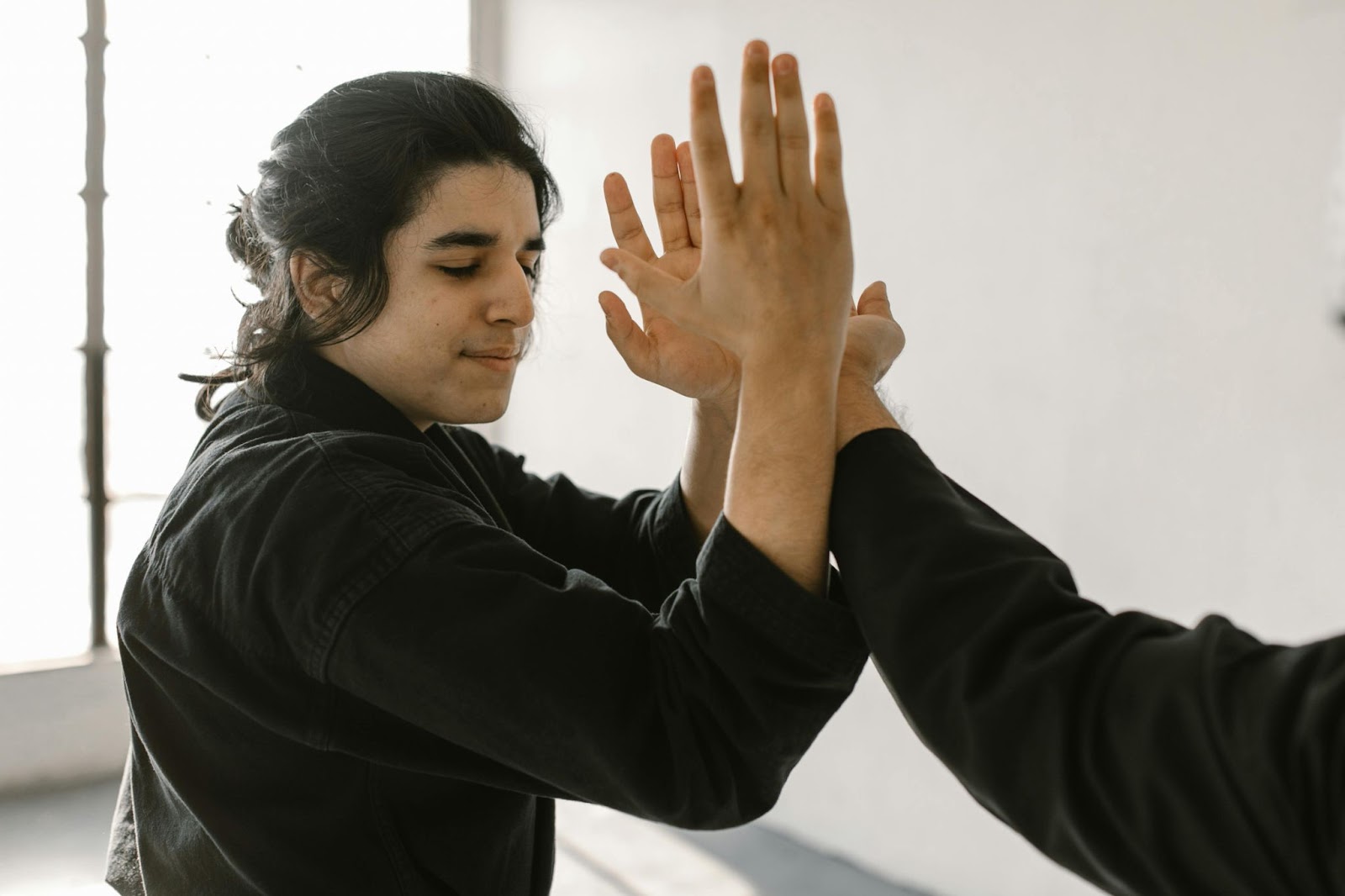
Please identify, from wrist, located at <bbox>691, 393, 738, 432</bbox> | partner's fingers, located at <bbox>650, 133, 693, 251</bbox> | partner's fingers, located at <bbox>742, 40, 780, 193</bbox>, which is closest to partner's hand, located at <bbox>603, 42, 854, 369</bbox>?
partner's fingers, located at <bbox>742, 40, 780, 193</bbox>

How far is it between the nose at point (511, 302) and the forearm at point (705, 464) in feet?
0.84

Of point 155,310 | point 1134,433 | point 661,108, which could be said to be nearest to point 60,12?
point 155,310

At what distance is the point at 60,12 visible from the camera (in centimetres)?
391

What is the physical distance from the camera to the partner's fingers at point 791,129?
0.87 meters

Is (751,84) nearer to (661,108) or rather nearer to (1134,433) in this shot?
(1134,433)

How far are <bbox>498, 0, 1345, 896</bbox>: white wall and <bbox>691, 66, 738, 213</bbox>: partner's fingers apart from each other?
193cm

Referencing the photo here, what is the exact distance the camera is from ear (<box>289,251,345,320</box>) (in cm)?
152

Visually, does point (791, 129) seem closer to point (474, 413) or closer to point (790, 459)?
point (790, 459)

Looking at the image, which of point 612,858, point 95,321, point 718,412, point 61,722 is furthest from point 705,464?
point 61,722

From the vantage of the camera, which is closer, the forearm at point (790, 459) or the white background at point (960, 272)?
the forearm at point (790, 459)

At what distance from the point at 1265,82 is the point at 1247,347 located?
536 mm

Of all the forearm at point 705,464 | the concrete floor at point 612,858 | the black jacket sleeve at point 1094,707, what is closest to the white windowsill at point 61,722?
the concrete floor at point 612,858

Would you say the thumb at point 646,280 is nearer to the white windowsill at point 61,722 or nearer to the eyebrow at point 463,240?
the eyebrow at point 463,240

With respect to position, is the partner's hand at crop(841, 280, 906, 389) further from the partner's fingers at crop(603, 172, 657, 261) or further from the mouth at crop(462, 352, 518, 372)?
the mouth at crop(462, 352, 518, 372)
